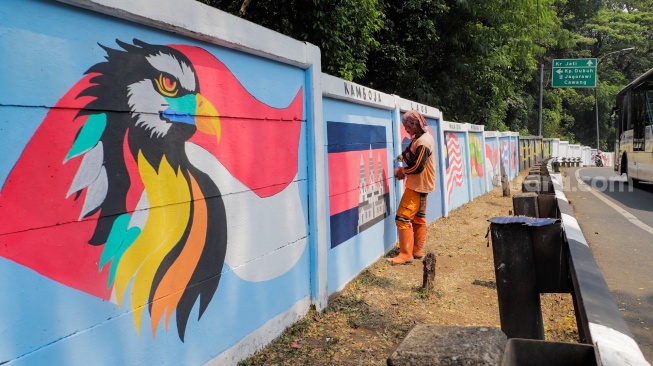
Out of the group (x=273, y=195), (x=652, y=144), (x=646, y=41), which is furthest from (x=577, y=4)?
(x=273, y=195)

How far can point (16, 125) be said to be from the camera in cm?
200

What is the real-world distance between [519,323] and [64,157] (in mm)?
2090

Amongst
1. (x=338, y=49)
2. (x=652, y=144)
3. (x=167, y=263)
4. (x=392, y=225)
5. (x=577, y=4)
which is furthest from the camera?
(x=577, y=4)

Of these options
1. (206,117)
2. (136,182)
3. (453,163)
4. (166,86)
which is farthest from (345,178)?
(453,163)

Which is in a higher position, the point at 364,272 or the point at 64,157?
the point at 64,157

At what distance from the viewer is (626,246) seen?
796 cm

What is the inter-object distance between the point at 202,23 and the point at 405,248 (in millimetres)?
4011

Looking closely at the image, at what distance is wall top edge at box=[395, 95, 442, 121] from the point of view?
7.58m

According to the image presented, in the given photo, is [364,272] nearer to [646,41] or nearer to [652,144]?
[652,144]

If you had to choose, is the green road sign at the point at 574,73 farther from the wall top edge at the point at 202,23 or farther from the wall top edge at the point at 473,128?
the wall top edge at the point at 202,23

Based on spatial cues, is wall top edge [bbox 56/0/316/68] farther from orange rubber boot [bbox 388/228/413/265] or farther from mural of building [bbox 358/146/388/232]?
orange rubber boot [bbox 388/228/413/265]

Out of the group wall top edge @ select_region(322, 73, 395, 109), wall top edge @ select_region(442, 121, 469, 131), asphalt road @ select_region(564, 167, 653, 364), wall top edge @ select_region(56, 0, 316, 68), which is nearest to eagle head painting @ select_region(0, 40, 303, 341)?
wall top edge @ select_region(56, 0, 316, 68)

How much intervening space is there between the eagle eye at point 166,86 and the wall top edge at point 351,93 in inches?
84.8

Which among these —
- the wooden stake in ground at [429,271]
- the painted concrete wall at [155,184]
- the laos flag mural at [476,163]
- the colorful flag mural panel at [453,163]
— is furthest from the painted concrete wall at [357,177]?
the laos flag mural at [476,163]
